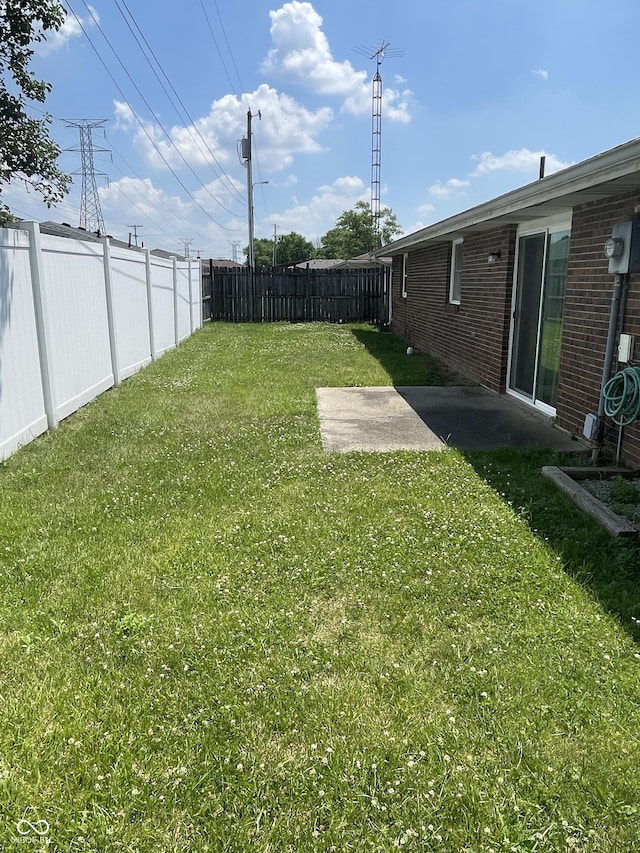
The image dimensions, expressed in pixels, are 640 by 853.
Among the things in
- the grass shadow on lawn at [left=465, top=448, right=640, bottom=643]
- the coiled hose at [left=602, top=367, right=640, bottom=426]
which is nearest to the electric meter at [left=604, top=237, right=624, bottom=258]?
the coiled hose at [left=602, top=367, right=640, bottom=426]

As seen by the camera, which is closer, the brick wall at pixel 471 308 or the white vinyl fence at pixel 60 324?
the white vinyl fence at pixel 60 324

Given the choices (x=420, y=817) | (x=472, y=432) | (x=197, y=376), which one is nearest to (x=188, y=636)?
(x=420, y=817)

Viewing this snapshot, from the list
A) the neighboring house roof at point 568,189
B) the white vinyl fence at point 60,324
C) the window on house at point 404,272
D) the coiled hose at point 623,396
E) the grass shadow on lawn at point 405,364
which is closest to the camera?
the neighboring house roof at point 568,189

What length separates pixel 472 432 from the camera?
6270 mm

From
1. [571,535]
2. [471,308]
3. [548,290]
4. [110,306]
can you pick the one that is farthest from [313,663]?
[471,308]

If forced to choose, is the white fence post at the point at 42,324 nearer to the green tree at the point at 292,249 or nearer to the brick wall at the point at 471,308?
the brick wall at the point at 471,308

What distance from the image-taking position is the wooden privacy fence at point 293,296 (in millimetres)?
20297

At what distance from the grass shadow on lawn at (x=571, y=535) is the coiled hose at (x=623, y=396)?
624 mm

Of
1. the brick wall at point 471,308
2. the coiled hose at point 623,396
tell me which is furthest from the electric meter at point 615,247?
the brick wall at point 471,308

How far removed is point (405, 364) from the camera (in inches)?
431

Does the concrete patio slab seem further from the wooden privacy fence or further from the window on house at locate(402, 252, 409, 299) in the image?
the wooden privacy fence

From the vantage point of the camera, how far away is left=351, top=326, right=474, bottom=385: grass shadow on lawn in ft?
30.8

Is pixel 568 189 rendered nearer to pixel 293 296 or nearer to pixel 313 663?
pixel 313 663

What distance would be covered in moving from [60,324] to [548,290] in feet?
17.4
